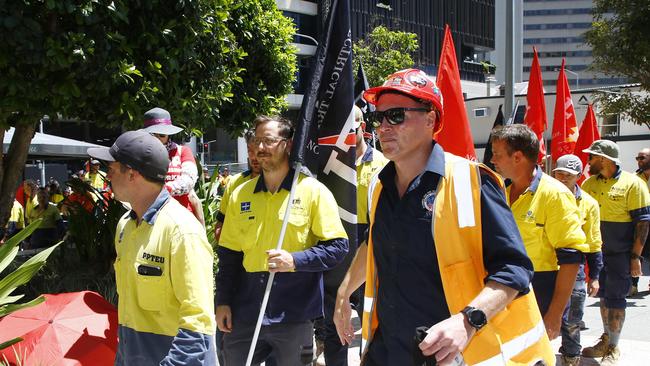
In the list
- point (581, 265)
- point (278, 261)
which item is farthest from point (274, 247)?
point (581, 265)

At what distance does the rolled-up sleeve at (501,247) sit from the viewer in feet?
9.05

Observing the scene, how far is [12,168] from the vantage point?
7855 millimetres

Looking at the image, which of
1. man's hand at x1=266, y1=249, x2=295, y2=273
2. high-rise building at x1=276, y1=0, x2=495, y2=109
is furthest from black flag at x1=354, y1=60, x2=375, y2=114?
high-rise building at x1=276, y1=0, x2=495, y2=109

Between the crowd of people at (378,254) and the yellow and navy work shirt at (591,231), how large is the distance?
173 cm

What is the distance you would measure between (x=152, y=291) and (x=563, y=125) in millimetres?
8660

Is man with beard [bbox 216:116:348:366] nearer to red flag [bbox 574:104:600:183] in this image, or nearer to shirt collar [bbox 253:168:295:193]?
shirt collar [bbox 253:168:295:193]

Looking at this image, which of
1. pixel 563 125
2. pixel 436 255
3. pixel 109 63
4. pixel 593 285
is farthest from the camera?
pixel 563 125

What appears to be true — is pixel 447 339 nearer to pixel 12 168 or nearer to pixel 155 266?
pixel 155 266

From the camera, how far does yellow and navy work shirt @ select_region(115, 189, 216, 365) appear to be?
10.1 feet

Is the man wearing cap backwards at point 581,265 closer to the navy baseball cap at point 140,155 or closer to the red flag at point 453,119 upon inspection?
the red flag at point 453,119

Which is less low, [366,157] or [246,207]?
[366,157]

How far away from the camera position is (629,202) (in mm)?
8781

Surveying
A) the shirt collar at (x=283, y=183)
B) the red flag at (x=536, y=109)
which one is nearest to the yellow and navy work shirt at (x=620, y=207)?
the red flag at (x=536, y=109)

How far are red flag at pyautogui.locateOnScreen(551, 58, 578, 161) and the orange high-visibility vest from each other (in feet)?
26.4
